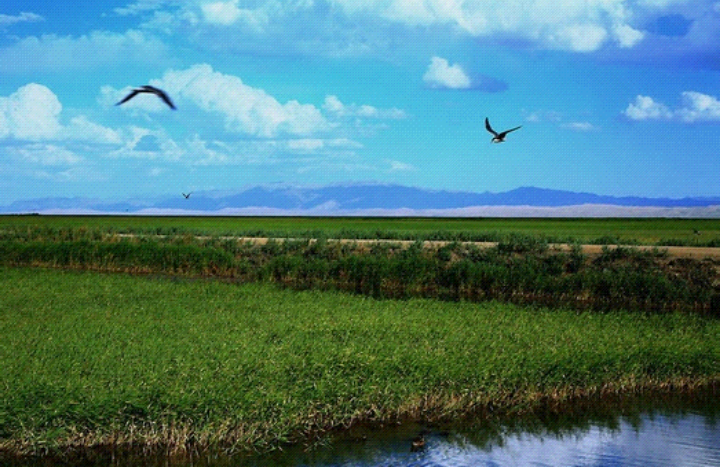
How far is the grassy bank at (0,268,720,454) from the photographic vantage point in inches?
475

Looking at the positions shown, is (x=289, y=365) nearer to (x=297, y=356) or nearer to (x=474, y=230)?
(x=297, y=356)

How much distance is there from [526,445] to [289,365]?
4.13 meters

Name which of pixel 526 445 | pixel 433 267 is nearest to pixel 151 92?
pixel 526 445

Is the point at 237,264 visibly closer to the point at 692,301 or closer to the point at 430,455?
the point at 692,301

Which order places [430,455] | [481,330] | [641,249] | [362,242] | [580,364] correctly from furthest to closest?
[362,242]
[641,249]
[481,330]
[580,364]
[430,455]

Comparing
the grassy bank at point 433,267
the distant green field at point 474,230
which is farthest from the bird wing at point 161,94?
the distant green field at point 474,230

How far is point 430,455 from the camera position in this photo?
41.8 ft

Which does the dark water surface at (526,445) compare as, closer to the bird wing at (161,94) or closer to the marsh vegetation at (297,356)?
the marsh vegetation at (297,356)

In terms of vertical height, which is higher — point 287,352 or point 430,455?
point 287,352

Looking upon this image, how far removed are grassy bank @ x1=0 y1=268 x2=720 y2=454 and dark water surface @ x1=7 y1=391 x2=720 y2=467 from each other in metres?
0.33

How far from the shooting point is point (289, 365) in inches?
552

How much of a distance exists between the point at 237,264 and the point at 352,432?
84.4ft

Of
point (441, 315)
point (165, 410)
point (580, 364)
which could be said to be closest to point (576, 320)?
point (441, 315)

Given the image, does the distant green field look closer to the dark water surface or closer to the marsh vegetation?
the marsh vegetation
